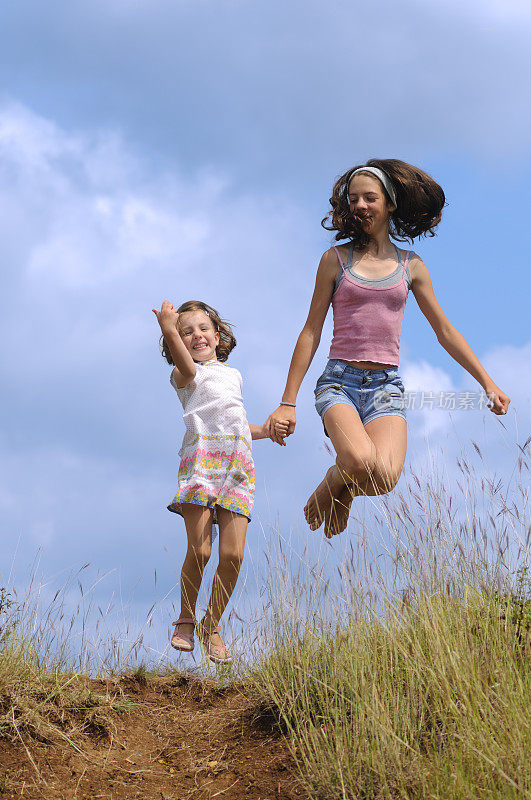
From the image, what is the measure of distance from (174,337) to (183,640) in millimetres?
1762

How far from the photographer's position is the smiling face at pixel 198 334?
17.1 ft

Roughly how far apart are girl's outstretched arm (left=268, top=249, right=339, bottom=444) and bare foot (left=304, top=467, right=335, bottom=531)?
1.93 ft

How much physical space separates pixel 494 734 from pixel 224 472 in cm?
220

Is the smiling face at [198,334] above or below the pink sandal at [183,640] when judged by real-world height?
above

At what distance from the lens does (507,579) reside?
13.5 feet

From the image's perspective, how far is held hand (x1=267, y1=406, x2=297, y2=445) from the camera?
466 cm

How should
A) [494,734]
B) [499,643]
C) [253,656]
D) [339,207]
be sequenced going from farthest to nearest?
1. [339,207]
2. [253,656]
3. [499,643]
4. [494,734]

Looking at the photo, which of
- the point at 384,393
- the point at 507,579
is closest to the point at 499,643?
the point at 507,579

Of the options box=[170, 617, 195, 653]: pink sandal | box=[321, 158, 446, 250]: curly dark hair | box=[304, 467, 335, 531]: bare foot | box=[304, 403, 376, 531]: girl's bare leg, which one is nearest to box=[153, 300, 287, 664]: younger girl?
box=[170, 617, 195, 653]: pink sandal

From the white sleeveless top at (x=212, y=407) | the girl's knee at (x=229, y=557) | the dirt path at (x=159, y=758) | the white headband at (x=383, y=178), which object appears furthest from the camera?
the white headband at (x=383, y=178)

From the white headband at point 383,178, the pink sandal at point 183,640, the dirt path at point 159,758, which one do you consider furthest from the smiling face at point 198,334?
the dirt path at point 159,758

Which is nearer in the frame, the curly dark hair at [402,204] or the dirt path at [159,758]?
the dirt path at [159,758]

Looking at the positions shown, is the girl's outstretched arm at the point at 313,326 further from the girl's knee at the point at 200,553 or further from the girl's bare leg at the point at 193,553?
the girl's knee at the point at 200,553

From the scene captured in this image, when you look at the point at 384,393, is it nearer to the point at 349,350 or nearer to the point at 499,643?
the point at 349,350
